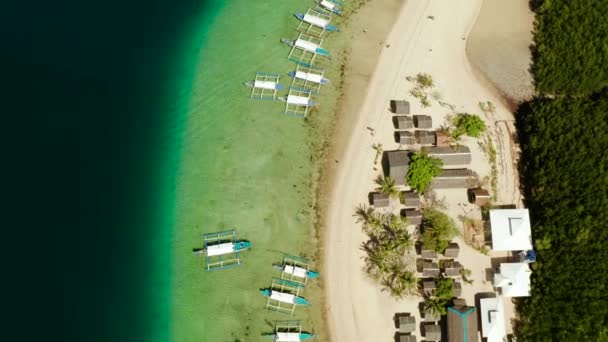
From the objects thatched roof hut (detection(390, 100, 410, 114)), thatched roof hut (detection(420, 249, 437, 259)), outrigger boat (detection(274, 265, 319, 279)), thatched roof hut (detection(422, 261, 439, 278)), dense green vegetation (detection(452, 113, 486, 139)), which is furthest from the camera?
thatched roof hut (detection(390, 100, 410, 114))

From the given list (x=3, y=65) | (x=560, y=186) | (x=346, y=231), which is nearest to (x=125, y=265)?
(x=346, y=231)

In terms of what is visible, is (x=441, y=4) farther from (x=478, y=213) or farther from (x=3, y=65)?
(x=3, y=65)

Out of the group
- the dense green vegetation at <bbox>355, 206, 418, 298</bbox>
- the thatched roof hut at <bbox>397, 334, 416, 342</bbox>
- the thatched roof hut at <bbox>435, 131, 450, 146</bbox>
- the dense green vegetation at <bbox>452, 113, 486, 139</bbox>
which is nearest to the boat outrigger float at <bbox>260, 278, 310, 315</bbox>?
the dense green vegetation at <bbox>355, 206, 418, 298</bbox>

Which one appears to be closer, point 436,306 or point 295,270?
point 436,306

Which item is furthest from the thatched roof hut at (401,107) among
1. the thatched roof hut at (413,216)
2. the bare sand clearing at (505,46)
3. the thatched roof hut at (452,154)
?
the thatched roof hut at (413,216)

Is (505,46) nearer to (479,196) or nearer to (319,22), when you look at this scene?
(479,196)

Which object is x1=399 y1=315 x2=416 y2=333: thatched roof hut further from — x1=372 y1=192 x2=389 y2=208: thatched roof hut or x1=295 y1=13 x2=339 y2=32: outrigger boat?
x1=295 y1=13 x2=339 y2=32: outrigger boat

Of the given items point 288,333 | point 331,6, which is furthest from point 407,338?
point 331,6
